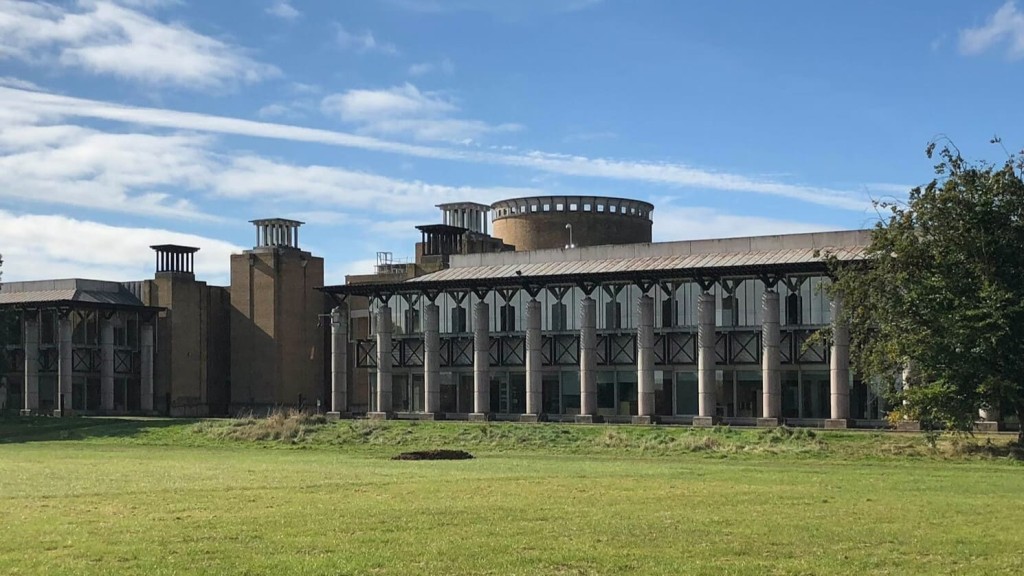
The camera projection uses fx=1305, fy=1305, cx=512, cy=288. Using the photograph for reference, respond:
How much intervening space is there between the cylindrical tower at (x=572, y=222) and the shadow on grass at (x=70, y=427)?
122ft

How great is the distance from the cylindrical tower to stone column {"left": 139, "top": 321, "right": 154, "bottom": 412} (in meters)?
28.2

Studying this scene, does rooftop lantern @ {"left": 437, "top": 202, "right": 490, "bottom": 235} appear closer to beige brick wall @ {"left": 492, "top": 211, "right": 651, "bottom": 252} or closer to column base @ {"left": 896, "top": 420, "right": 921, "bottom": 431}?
beige brick wall @ {"left": 492, "top": 211, "right": 651, "bottom": 252}

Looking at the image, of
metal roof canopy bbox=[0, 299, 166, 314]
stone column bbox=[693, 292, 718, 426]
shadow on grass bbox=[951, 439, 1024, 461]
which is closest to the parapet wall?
stone column bbox=[693, 292, 718, 426]

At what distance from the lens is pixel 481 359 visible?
71062 millimetres

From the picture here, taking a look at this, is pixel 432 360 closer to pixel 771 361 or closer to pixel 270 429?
pixel 270 429

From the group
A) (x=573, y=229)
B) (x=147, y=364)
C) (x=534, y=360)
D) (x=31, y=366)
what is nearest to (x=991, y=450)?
(x=534, y=360)

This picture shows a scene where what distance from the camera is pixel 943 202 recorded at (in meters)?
45.2

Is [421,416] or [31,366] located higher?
[31,366]

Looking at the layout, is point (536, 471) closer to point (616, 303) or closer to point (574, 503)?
point (574, 503)

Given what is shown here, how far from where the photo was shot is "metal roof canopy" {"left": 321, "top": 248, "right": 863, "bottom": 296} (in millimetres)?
62031

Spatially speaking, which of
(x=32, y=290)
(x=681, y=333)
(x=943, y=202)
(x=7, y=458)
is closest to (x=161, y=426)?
(x=7, y=458)

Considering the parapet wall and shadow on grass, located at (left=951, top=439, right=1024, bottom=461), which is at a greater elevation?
the parapet wall

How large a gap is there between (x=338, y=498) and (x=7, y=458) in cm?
2445

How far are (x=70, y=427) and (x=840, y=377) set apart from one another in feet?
132
